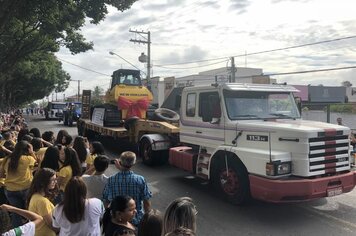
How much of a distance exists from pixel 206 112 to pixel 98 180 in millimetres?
3997

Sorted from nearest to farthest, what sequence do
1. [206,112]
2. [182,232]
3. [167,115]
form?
[182,232] → [206,112] → [167,115]

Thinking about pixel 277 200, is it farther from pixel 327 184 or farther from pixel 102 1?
pixel 102 1

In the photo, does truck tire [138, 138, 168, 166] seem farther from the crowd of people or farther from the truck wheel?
the crowd of people

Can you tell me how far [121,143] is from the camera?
58.0ft

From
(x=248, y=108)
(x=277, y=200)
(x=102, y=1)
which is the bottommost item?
(x=277, y=200)

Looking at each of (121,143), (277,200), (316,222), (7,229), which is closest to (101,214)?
(7,229)

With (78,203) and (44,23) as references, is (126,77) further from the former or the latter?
(78,203)

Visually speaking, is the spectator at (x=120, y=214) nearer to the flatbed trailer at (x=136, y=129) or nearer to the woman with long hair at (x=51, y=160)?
the woman with long hair at (x=51, y=160)

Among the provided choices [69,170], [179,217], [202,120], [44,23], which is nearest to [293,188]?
[202,120]

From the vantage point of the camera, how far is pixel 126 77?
56.1 feet

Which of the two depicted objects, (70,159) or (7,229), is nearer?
(7,229)

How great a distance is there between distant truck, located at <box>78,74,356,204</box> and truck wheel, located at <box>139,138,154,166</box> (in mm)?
1604

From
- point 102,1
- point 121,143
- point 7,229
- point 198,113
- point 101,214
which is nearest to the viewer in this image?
point 7,229

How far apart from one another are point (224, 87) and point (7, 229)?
19.5 feet
